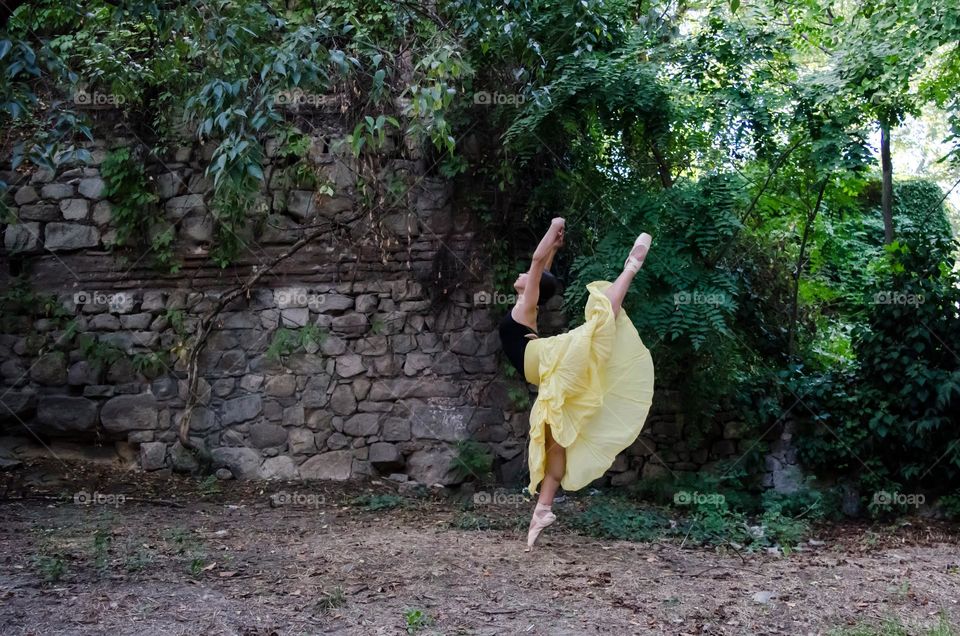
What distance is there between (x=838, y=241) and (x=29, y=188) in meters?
7.70

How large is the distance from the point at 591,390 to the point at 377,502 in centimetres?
248

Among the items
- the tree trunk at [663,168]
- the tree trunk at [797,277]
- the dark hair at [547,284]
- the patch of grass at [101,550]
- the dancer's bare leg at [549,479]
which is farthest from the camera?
the tree trunk at [797,277]

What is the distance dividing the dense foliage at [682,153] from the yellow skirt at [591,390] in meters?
1.40

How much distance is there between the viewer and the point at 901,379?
22.2 ft

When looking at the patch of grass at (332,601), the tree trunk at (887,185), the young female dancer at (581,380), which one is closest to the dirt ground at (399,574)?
the patch of grass at (332,601)

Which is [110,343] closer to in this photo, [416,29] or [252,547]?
[252,547]

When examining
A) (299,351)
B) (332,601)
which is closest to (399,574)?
(332,601)

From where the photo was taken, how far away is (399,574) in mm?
4590

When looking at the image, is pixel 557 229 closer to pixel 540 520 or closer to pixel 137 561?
pixel 540 520

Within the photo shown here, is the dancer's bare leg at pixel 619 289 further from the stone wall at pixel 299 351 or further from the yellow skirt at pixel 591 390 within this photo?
the stone wall at pixel 299 351

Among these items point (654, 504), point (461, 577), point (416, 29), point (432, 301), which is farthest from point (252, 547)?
point (416, 29)

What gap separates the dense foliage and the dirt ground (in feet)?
4.10

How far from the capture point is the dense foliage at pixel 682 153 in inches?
250

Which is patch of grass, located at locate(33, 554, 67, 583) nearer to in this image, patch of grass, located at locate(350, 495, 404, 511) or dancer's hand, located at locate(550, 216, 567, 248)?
patch of grass, located at locate(350, 495, 404, 511)
